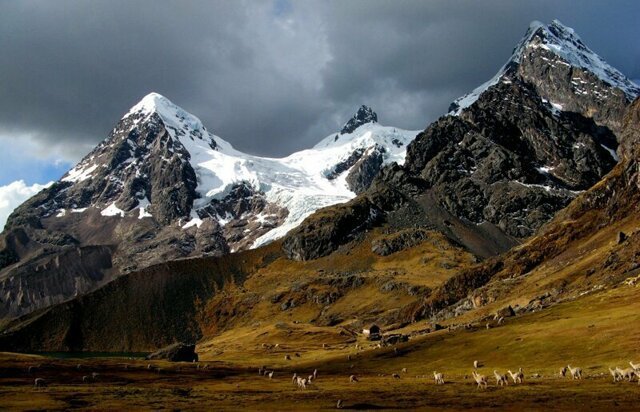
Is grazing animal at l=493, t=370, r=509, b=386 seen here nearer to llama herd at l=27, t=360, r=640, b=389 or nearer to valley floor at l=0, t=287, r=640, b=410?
llama herd at l=27, t=360, r=640, b=389

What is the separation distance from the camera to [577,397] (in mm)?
54500

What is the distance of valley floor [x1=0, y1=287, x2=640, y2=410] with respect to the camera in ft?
191

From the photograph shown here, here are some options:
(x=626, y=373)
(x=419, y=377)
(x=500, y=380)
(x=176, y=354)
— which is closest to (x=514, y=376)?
(x=500, y=380)

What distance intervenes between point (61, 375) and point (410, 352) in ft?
218

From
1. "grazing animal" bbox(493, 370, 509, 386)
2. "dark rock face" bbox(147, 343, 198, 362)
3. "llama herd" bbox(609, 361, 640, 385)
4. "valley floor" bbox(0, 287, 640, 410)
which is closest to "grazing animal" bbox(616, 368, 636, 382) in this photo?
"llama herd" bbox(609, 361, 640, 385)

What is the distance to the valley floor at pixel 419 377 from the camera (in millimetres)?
58125

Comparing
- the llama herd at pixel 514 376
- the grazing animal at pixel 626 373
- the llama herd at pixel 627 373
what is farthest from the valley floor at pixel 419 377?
the grazing animal at pixel 626 373

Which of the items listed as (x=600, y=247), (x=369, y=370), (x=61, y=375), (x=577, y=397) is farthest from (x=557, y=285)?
(x=61, y=375)

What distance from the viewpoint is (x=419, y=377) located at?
301 ft

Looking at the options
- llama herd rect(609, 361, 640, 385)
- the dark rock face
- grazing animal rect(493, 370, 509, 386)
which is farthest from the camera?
the dark rock face

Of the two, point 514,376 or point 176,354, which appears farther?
point 176,354

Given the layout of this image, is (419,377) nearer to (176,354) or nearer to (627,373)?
(627,373)

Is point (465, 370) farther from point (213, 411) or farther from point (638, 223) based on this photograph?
point (638, 223)

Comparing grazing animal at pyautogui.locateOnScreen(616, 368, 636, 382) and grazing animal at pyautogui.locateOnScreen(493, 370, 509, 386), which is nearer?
grazing animal at pyautogui.locateOnScreen(616, 368, 636, 382)
